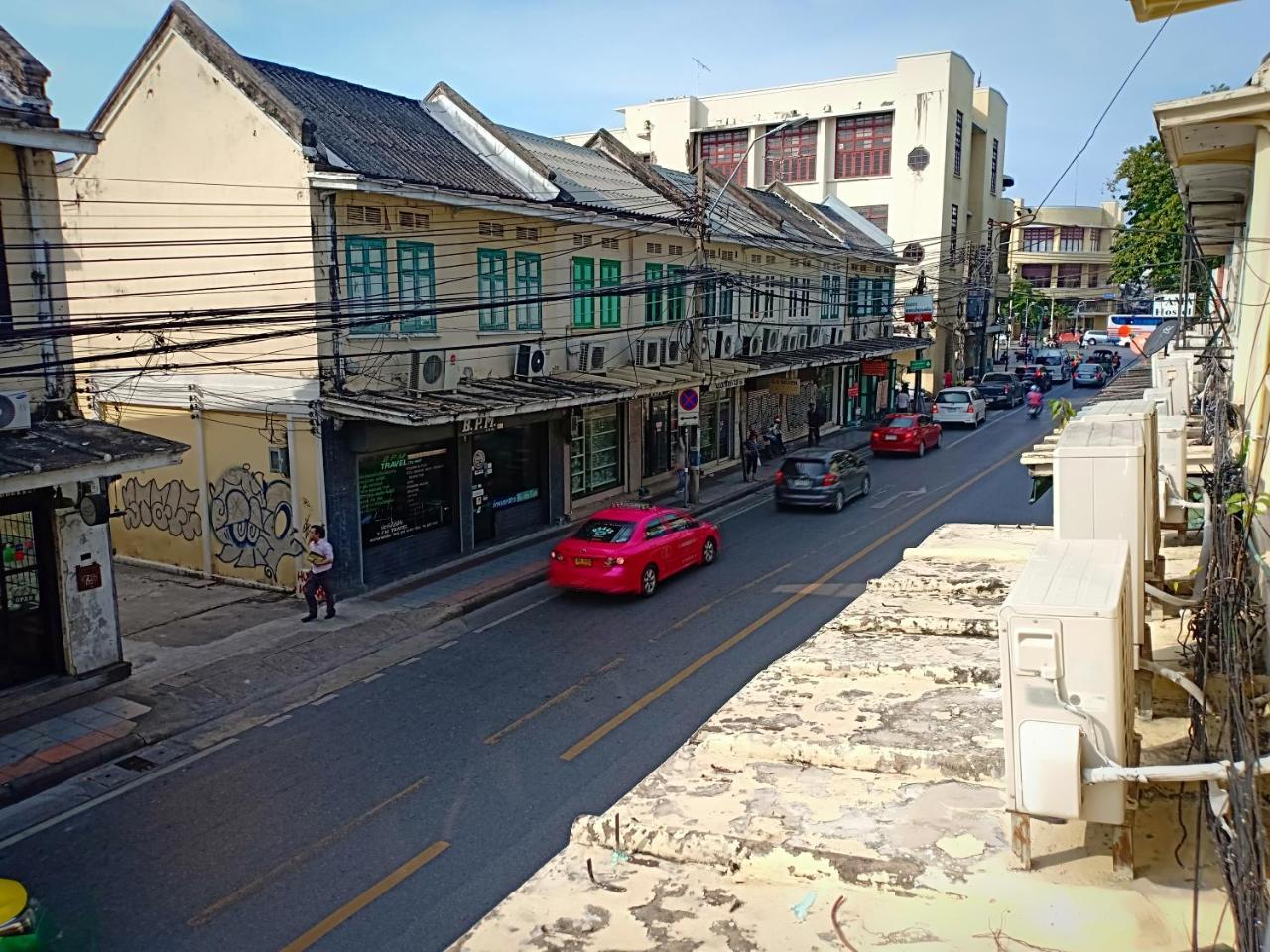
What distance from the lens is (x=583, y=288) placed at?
902 inches

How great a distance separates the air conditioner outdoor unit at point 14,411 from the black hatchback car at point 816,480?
→ 1728cm

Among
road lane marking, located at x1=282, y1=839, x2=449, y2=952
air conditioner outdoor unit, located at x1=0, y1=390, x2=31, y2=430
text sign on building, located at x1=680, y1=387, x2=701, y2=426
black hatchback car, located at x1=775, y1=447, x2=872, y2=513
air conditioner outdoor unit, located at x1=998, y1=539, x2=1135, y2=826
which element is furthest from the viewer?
black hatchback car, located at x1=775, y1=447, x2=872, y2=513

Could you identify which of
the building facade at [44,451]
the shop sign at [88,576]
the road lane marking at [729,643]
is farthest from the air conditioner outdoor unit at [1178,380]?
the shop sign at [88,576]

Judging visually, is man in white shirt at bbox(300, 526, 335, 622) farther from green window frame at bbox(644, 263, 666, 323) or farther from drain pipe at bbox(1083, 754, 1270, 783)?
drain pipe at bbox(1083, 754, 1270, 783)

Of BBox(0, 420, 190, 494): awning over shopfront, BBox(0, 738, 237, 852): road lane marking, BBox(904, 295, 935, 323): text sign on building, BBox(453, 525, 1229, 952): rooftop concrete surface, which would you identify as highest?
BBox(904, 295, 935, 323): text sign on building

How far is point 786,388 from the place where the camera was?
33.8 meters

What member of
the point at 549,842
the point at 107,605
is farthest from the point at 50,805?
the point at 549,842

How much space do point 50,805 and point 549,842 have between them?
17.1 ft

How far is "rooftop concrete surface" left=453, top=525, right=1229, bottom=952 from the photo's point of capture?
3395mm

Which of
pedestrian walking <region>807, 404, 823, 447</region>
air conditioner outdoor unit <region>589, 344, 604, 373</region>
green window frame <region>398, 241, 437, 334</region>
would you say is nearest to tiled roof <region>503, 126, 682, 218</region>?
air conditioner outdoor unit <region>589, 344, 604, 373</region>

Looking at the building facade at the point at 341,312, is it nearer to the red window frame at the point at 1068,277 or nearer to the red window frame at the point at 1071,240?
the red window frame at the point at 1071,240

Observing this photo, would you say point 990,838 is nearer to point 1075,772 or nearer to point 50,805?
point 1075,772

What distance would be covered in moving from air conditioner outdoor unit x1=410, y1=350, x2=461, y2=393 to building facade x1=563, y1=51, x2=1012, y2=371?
33.6 m

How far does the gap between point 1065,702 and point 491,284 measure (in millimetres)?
17692
